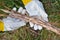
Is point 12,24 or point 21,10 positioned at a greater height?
point 21,10

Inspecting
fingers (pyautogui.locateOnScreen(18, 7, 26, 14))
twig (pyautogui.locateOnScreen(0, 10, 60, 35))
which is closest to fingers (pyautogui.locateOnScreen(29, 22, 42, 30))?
twig (pyautogui.locateOnScreen(0, 10, 60, 35))

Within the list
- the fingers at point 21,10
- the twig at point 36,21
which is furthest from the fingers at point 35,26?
the fingers at point 21,10

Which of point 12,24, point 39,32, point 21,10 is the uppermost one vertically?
point 21,10

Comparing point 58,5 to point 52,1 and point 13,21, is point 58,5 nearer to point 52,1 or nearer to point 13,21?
point 52,1

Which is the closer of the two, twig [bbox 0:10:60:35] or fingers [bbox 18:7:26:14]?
twig [bbox 0:10:60:35]

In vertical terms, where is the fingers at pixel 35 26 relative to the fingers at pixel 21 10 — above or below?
below

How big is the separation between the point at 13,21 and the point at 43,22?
36cm

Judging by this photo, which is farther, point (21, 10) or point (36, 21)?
point (21, 10)

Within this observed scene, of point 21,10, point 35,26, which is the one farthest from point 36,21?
point 21,10

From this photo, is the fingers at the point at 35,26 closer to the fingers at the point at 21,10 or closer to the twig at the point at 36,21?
the twig at the point at 36,21

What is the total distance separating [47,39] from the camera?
2803 millimetres

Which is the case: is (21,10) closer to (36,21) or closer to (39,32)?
(36,21)

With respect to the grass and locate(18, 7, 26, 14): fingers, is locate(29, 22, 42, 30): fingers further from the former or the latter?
locate(18, 7, 26, 14): fingers

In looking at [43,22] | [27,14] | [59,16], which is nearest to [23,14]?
[27,14]
